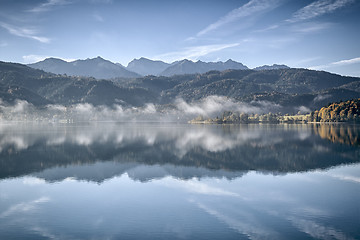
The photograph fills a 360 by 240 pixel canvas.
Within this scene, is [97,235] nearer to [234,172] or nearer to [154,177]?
[154,177]

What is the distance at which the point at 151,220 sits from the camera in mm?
22203

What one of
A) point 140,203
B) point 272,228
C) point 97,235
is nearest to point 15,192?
point 140,203

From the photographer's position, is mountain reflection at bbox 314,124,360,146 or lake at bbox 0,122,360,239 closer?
lake at bbox 0,122,360,239

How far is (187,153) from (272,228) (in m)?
41.4

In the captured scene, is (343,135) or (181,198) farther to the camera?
(343,135)

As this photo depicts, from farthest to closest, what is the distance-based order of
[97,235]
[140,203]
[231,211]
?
→ 1. [140,203]
2. [231,211]
3. [97,235]

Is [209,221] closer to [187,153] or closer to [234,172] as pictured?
[234,172]

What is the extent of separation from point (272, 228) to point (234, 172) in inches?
822

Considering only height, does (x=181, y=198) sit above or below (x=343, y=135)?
below

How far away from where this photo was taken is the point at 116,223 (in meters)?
21.6

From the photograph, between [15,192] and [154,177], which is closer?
[15,192]

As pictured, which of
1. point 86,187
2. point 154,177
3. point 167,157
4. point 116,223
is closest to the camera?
point 116,223

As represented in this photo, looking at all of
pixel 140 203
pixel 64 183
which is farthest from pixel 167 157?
pixel 140 203

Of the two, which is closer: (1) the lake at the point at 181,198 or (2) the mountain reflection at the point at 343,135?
(1) the lake at the point at 181,198
